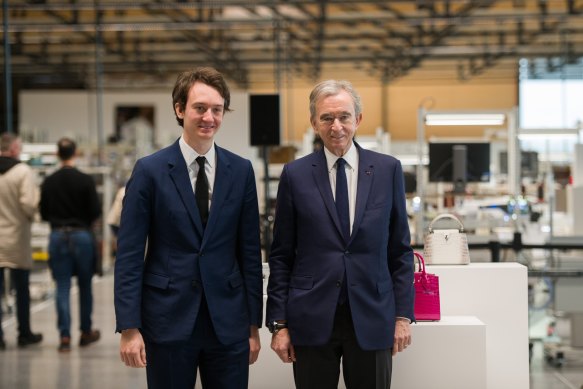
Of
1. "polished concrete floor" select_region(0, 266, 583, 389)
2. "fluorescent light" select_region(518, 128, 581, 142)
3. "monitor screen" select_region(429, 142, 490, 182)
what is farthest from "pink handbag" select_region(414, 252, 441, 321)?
"fluorescent light" select_region(518, 128, 581, 142)

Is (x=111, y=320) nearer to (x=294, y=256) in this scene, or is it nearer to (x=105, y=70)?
(x=294, y=256)

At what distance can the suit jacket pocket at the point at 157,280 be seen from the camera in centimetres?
251

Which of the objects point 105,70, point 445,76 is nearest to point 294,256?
point 105,70

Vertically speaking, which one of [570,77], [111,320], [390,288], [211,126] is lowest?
[111,320]

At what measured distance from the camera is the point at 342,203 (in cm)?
272

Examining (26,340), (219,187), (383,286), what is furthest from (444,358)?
(26,340)

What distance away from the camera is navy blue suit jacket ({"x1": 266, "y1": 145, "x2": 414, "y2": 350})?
2637 millimetres

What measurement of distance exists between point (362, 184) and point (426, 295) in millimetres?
1182

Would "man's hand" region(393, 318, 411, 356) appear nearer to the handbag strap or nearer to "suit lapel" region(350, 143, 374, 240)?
"suit lapel" region(350, 143, 374, 240)

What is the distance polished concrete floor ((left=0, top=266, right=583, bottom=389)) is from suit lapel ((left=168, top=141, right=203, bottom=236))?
3334 mm

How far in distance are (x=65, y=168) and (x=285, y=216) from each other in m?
4.59

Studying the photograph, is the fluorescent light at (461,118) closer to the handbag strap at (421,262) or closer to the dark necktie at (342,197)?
the handbag strap at (421,262)

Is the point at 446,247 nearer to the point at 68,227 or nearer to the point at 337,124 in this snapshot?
the point at 337,124

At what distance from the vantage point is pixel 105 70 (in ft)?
72.8
